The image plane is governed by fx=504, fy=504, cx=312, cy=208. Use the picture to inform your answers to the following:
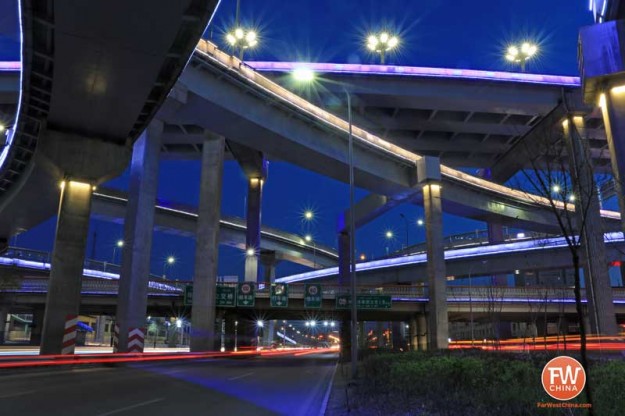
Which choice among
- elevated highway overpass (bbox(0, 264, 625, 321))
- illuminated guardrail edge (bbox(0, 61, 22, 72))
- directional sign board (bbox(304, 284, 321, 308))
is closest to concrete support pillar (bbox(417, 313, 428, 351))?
elevated highway overpass (bbox(0, 264, 625, 321))

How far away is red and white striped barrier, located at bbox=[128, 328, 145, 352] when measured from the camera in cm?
3067

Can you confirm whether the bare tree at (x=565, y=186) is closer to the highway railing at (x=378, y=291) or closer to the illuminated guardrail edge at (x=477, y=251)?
the highway railing at (x=378, y=291)

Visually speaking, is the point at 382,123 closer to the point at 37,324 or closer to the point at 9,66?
the point at 9,66

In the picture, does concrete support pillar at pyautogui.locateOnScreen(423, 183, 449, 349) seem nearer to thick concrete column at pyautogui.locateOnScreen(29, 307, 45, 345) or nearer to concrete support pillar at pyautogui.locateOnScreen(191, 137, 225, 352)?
concrete support pillar at pyautogui.locateOnScreen(191, 137, 225, 352)

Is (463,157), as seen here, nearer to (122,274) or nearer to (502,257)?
(502,257)

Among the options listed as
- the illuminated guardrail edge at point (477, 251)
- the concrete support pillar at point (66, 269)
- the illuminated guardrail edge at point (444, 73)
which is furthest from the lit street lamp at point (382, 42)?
the concrete support pillar at point (66, 269)

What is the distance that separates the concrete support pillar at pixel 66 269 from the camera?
2348 centimetres

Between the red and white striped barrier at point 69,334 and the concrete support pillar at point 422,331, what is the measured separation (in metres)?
29.6

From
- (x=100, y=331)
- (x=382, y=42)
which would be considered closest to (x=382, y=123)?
(x=382, y=42)

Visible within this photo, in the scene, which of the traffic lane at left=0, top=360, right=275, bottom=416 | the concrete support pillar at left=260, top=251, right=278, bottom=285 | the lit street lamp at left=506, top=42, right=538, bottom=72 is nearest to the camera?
the traffic lane at left=0, top=360, right=275, bottom=416

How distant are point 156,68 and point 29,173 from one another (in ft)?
54.8

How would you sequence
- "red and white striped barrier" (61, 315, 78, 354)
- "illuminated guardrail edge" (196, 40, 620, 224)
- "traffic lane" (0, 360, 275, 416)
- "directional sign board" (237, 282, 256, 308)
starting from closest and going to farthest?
"traffic lane" (0, 360, 275, 416) → "red and white striped barrier" (61, 315, 78, 354) → "illuminated guardrail edge" (196, 40, 620, 224) → "directional sign board" (237, 282, 256, 308)

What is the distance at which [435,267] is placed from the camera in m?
39.4

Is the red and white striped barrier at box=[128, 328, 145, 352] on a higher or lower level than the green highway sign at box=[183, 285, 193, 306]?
lower
